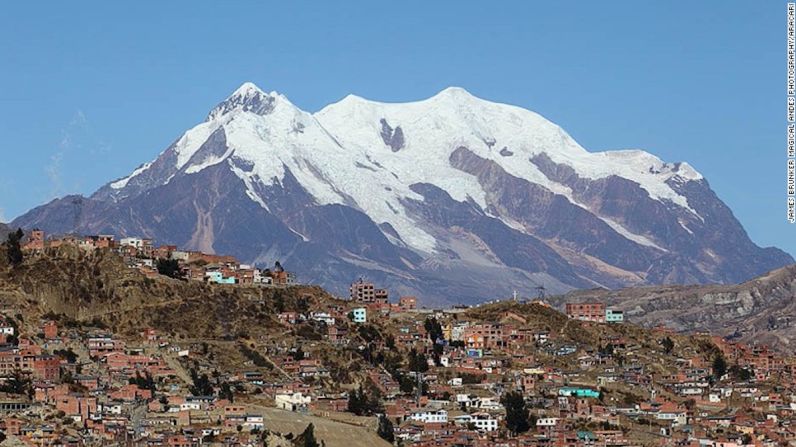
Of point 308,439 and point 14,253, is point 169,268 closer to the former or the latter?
point 14,253

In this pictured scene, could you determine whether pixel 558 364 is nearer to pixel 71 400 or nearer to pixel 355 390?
pixel 355 390

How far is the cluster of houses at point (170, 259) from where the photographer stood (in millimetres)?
155750

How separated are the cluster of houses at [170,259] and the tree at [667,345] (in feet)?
104

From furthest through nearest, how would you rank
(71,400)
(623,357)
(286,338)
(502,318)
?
1. (502,318)
2. (623,357)
3. (286,338)
4. (71,400)

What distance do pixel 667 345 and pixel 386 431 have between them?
48632 mm

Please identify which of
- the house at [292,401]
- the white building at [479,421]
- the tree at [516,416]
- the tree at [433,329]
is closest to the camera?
the tree at [516,416]

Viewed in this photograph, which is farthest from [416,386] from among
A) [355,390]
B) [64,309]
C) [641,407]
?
[64,309]

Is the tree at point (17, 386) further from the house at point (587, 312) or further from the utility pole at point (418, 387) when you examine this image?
the house at point (587, 312)

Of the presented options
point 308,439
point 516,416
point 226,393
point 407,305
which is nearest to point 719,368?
point 516,416

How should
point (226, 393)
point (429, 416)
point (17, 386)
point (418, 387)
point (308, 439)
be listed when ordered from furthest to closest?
point (418, 387) → point (429, 416) → point (226, 393) → point (17, 386) → point (308, 439)

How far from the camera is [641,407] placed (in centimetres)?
14050

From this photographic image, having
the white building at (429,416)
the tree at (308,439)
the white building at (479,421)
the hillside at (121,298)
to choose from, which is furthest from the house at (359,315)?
the tree at (308,439)

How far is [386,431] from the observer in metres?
126

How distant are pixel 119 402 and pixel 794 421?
4917cm
